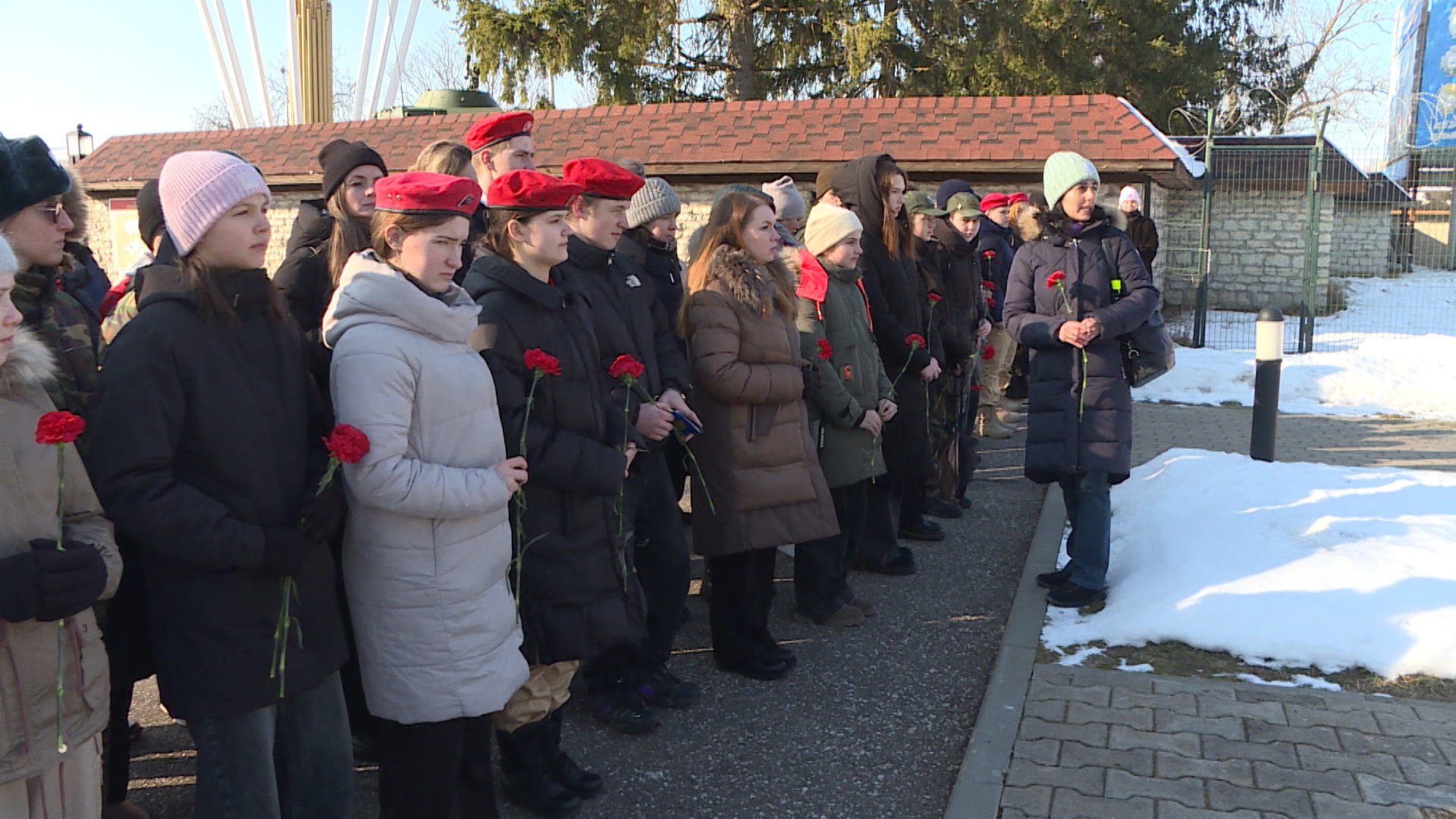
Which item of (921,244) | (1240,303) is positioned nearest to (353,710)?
(921,244)

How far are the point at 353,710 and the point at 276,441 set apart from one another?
146cm

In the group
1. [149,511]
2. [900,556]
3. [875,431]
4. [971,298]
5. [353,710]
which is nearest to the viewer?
[149,511]

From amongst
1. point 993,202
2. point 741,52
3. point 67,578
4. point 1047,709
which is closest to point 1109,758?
point 1047,709

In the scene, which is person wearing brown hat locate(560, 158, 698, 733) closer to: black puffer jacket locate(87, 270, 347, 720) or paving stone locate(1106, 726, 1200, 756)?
black puffer jacket locate(87, 270, 347, 720)

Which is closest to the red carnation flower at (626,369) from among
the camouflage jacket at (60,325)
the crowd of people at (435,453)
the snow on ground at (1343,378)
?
the crowd of people at (435,453)

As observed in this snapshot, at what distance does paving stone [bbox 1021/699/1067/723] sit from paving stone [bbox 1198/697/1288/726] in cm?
48

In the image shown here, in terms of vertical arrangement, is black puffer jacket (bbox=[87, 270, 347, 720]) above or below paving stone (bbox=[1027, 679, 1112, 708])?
above

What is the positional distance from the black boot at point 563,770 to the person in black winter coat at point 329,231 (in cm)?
156

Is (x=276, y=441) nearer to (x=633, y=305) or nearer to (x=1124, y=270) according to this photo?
(x=633, y=305)

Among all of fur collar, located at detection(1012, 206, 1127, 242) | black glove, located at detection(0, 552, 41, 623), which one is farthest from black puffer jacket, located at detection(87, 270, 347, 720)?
fur collar, located at detection(1012, 206, 1127, 242)

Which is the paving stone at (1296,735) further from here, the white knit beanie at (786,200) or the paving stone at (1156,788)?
the white knit beanie at (786,200)

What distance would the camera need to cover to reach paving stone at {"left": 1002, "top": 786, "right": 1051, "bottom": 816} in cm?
345

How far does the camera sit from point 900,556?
6164 mm

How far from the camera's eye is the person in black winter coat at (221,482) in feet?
8.28
